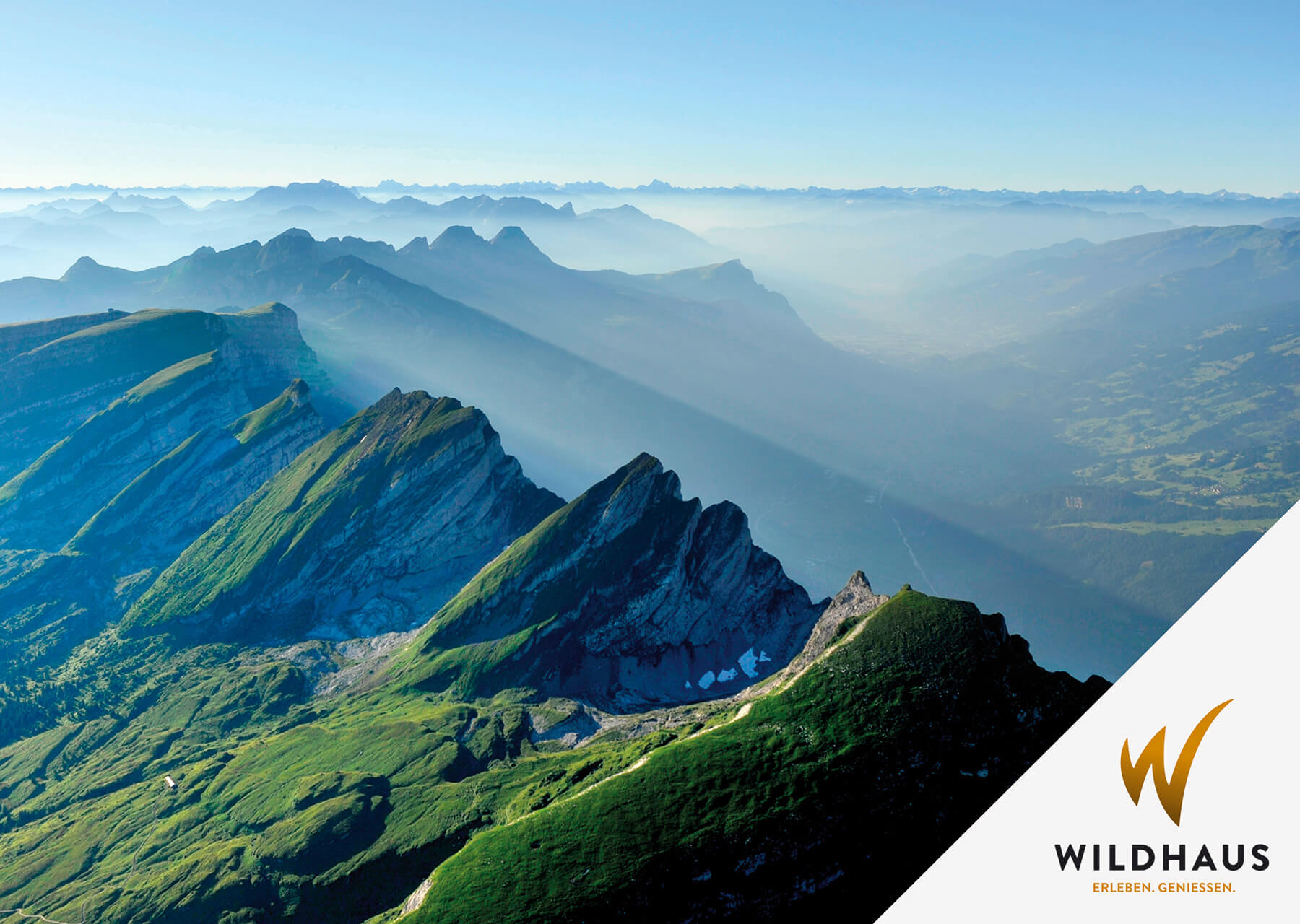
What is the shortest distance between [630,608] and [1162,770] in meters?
99.9

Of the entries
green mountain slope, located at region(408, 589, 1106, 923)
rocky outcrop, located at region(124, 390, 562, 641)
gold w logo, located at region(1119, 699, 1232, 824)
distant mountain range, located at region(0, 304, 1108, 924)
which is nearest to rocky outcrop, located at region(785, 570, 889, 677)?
distant mountain range, located at region(0, 304, 1108, 924)

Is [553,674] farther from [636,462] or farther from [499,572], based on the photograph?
[636,462]

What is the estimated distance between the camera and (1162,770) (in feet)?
138

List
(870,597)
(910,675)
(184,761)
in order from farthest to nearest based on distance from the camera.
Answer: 1. (184,761)
2. (870,597)
3. (910,675)

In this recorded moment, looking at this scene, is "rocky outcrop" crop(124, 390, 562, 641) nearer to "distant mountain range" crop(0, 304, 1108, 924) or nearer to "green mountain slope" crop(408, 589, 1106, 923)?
"distant mountain range" crop(0, 304, 1108, 924)

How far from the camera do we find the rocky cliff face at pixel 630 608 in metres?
132

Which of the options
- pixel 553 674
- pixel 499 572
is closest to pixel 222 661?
pixel 499 572

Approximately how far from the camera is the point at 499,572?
482 feet

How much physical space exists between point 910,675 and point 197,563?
588 feet

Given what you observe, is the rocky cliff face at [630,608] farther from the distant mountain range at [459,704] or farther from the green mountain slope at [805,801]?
the green mountain slope at [805,801]

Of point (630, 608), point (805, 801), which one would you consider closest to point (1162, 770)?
point (805, 801)

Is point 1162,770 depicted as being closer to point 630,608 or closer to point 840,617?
point 840,617

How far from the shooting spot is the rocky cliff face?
132 m

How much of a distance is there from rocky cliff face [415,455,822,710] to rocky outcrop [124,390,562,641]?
959 inches
